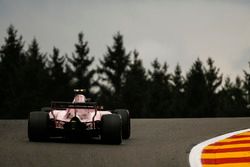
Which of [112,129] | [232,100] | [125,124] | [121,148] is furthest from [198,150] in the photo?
[232,100]

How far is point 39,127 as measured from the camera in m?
13.1

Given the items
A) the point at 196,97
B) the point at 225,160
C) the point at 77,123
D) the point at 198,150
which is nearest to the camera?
the point at 225,160

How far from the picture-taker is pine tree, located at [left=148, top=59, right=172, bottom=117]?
8856 centimetres

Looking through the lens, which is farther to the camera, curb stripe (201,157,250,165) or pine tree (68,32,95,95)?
pine tree (68,32,95,95)

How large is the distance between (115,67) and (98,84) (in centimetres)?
421

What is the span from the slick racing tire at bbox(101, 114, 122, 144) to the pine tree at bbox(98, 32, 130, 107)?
6827 cm

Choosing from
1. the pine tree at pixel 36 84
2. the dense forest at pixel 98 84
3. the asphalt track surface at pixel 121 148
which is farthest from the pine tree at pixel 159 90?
the asphalt track surface at pixel 121 148

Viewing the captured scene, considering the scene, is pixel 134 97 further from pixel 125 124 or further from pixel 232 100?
pixel 125 124

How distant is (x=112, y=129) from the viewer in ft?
42.6

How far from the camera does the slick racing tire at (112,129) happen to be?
13.0 metres

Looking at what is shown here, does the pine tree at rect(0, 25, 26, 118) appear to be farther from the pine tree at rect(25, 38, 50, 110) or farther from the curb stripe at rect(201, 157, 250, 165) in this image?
the curb stripe at rect(201, 157, 250, 165)

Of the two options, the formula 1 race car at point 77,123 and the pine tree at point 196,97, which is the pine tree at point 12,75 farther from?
the formula 1 race car at point 77,123

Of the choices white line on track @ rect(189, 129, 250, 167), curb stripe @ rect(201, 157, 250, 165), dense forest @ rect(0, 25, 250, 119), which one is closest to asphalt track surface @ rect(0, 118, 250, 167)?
white line on track @ rect(189, 129, 250, 167)

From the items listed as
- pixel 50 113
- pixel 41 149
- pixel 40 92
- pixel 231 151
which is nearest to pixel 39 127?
pixel 50 113
